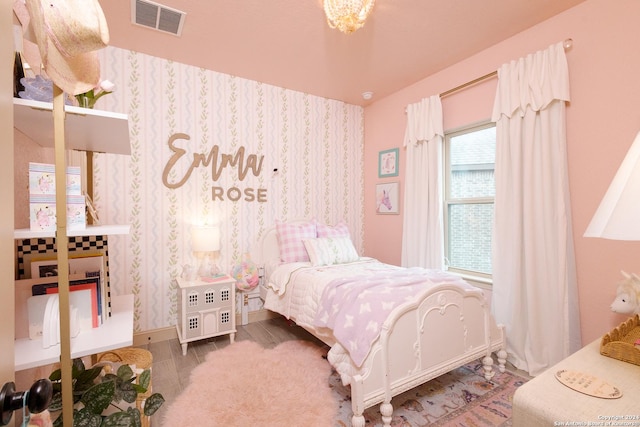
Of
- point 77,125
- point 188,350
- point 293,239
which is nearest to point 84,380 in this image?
point 77,125

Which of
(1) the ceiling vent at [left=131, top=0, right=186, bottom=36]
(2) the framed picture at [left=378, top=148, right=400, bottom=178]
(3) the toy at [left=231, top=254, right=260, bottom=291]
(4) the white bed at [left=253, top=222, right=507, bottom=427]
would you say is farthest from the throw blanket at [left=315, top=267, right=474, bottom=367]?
(1) the ceiling vent at [left=131, top=0, right=186, bottom=36]

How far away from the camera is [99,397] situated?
0.98m

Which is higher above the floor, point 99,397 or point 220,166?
point 220,166

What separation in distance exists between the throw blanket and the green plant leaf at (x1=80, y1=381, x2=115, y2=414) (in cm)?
117

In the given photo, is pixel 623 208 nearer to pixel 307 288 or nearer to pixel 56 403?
pixel 56 403

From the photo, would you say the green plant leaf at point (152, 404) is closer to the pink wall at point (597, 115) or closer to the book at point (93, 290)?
the book at point (93, 290)

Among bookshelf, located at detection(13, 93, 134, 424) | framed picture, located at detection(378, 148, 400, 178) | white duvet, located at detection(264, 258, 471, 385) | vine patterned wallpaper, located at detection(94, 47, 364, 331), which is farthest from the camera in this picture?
framed picture, located at detection(378, 148, 400, 178)

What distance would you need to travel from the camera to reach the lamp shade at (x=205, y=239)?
2.81 m

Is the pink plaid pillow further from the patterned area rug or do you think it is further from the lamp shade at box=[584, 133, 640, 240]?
the lamp shade at box=[584, 133, 640, 240]

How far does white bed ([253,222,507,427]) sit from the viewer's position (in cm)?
165

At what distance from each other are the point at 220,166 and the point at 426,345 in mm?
2555

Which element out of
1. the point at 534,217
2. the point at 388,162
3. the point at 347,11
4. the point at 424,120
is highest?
the point at 347,11

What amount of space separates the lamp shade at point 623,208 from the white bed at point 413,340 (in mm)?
1167

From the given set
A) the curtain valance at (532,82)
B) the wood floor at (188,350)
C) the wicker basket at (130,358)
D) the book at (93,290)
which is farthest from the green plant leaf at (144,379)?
the curtain valance at (532,82)
